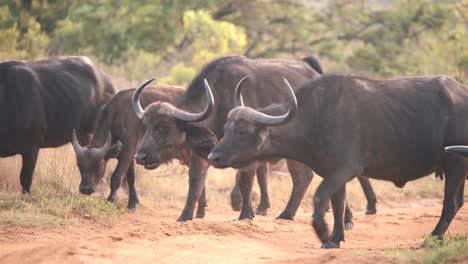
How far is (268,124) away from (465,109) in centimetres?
227

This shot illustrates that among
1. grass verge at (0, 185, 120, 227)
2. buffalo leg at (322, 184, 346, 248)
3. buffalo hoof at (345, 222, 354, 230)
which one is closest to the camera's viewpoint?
buffalo leg at (322, 184, 346, 248)

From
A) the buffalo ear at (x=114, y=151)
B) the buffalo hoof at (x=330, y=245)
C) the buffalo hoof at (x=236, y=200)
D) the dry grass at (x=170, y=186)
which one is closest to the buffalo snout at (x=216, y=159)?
the buffalo hoof at (x=330, y=245)

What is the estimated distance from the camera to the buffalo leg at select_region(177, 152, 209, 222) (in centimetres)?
1181

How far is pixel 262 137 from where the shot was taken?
382 inches

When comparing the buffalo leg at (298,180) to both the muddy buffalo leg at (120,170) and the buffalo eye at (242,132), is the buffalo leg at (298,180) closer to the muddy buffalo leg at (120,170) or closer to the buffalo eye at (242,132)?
the muddy buffalo leg at (120,170)

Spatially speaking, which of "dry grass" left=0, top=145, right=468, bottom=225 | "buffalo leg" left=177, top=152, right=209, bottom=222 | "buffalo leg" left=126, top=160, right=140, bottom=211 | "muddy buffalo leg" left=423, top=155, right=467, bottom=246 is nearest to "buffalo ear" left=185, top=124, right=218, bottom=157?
"buffalo leg" left=177, top=152, right=209, bottom=222

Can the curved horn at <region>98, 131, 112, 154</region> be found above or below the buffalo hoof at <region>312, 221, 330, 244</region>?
above

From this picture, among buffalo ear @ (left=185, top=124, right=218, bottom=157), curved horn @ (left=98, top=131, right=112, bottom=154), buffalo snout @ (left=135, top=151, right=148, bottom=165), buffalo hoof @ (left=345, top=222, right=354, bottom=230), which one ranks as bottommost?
buffalo hoof @ (left=345, top=222, right=354, bottom=230)

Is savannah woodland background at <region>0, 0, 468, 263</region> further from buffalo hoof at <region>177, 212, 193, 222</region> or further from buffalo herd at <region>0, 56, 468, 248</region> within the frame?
buffalo herd at <region>0, 56, 468, 248</region>

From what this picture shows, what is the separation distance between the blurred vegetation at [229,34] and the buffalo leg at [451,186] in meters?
13.0

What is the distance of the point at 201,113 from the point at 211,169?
6.25 m

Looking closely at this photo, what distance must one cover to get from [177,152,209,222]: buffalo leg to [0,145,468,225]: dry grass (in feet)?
5.83

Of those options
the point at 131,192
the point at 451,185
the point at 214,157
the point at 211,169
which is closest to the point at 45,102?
the point at 131,192

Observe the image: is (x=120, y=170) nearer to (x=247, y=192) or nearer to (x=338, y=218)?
(x=247, y=192)
